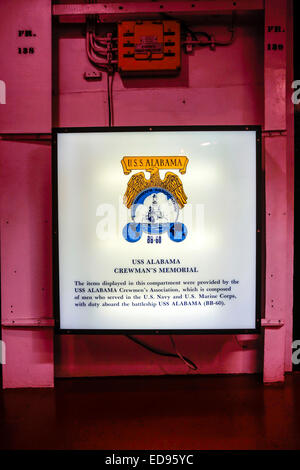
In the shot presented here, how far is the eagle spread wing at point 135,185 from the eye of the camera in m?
2.24

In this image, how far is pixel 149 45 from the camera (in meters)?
2.42

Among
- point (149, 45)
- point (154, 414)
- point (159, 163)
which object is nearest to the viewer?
point (154, 414)

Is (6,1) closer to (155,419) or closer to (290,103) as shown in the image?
(290,103)

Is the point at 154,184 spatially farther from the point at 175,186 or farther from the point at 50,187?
the point at 50,187

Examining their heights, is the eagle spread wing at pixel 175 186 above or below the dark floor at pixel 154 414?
above

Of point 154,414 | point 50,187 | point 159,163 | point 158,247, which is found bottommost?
point 154,414

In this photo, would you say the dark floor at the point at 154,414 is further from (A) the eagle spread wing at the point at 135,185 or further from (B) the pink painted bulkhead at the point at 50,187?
(A) the eagle spread wing at the point at 135,185

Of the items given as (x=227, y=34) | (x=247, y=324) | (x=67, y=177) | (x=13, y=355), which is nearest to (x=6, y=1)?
(x=67, y=177)

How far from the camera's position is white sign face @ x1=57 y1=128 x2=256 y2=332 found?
225cm

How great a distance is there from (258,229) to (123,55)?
5.26 ft

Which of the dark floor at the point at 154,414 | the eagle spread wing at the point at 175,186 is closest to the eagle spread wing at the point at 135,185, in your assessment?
the eagle spread wing at the point at 175,186

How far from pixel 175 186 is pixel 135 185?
0.27 meters

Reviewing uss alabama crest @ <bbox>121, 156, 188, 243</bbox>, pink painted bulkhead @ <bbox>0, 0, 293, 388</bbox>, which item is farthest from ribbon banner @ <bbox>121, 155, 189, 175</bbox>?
pink painted bulkhead @ <bbox>0, 0, 293, 388</bbox>

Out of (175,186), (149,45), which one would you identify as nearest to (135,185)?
(175,186)
